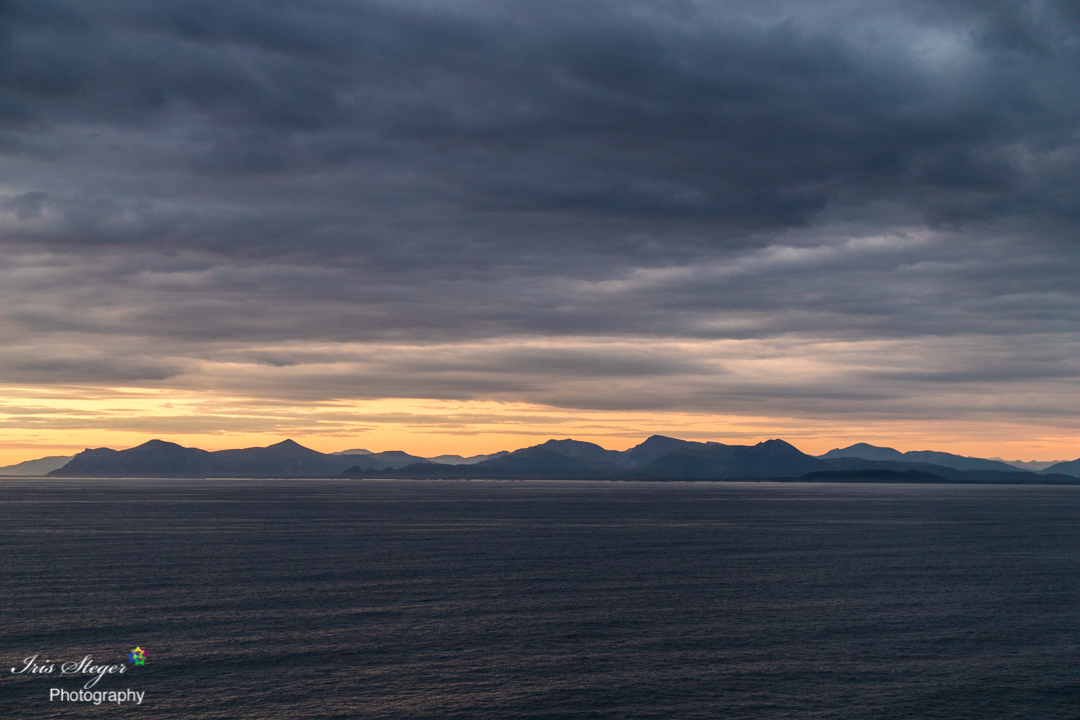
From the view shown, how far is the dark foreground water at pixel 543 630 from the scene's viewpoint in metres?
53.6

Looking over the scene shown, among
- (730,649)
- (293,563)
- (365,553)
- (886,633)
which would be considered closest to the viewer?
(730,649)

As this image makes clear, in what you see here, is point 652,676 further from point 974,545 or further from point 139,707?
point 974,545

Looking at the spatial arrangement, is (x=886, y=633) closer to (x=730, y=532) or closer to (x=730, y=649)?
(x=730, y=649)

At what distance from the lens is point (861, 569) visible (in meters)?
111

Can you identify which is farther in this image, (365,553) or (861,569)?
(365,553)

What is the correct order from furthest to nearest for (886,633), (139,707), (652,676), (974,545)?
(974,545), (886,633), (652,676), (139,707)

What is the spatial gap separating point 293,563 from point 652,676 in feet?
223

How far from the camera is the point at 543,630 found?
235 ft

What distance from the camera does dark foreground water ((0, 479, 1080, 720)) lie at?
5356 cm

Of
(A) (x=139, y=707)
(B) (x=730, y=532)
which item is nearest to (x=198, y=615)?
(A) (x=139, y=707)

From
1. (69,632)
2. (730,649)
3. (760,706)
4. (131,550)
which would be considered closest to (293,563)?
(131,550)

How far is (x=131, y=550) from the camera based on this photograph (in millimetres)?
125438

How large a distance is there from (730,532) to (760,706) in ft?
404

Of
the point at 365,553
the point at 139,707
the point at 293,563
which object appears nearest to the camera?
the point at 139,707
